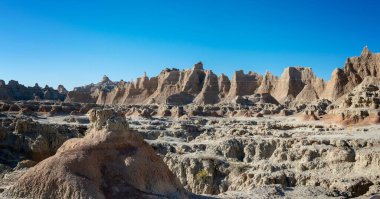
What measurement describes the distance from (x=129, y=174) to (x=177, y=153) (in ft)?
70.4

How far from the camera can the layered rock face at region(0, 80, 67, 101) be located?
116 meters

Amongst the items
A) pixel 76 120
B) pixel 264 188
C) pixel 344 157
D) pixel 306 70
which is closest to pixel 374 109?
pixel 344 157

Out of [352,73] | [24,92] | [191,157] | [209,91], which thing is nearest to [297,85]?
[209,91]

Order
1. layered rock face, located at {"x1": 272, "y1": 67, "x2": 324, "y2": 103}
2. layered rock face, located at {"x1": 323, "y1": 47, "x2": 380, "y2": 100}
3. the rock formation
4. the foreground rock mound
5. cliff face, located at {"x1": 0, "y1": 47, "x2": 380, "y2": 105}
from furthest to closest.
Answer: the rock formation < cliff face, located at {"x1": 0, "y1": 47, "x2": 380, "y2": 105} < layered rock face, located at {"x1": 272, "y1": 67, "x2": 324, "y2": 103} < layered rock face, located at {"x1": 323, "y1": 47, "x2": 380, "y2": 100} < the foreground rock mound

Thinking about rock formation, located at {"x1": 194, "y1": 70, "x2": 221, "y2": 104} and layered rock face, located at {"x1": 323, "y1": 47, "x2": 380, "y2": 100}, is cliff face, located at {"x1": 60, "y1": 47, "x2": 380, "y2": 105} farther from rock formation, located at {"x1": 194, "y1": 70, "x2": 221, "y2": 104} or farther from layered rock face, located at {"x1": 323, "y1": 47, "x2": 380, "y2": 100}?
layered rock face, located at {"x1": 323, "y1": 47, "x2": 380, "y2": 100}

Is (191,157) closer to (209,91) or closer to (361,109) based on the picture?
(361,109)

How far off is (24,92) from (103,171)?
120419mm

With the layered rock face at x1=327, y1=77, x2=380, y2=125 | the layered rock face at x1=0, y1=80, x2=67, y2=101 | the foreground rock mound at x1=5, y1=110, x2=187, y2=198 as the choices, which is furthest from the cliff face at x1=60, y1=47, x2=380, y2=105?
the foreground rock mound at x1=5, y1=110, x2=187, y2=198

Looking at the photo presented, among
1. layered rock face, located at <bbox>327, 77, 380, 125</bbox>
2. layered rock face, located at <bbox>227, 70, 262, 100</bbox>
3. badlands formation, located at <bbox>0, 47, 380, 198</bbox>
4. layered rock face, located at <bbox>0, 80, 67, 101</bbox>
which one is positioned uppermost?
layered rock face, located at <bbox>227, 70, 262, 100</bbox>

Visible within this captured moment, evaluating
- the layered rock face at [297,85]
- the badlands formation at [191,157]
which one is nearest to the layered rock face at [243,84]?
the layered rock face at [297,85]

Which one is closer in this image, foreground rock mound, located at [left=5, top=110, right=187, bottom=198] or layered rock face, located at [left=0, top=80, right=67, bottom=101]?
foreground rock mound, located at [left=5, top=110, right=187, bottom=198]

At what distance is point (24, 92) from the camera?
Result: 126 m

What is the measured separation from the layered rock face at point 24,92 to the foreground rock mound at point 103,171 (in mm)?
103901

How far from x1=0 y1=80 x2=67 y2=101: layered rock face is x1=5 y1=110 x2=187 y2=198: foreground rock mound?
341 ft
